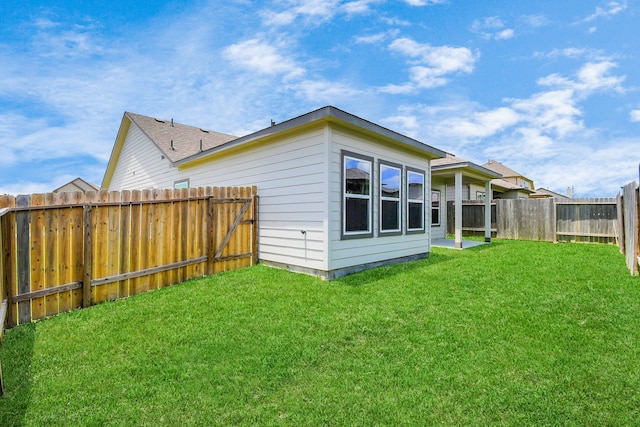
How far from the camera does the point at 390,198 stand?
7.27 metres

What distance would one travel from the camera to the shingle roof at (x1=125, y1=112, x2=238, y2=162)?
11461mm

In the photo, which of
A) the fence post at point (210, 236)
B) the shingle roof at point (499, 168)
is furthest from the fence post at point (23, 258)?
the shingle roof at point (499, 168)

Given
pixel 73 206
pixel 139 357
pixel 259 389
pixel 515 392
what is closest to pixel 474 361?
pixel 515 392

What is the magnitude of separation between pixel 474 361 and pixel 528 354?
0.60m

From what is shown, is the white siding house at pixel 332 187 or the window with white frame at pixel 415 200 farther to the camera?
the window with white frame at pixel 415 200

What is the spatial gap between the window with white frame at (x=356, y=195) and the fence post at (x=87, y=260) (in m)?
4.30

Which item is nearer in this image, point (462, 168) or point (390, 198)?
point (390, 198)

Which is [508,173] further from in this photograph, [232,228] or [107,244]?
[107,244]

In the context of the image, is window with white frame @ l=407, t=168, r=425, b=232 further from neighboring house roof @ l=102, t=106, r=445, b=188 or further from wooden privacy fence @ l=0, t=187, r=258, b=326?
wooden privacy fence @ l=0, t=187, r=258, b=326

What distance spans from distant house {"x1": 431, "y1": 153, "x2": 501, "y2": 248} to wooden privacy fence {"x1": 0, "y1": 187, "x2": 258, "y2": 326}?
22.8 feet

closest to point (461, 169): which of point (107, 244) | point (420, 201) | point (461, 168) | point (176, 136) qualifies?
point (461, 168)

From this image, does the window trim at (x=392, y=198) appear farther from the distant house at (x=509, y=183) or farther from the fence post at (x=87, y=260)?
the distant house at (x=509, y=183)

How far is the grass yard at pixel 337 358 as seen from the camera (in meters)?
2.24

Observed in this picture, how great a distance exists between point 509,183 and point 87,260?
27.0 meters
